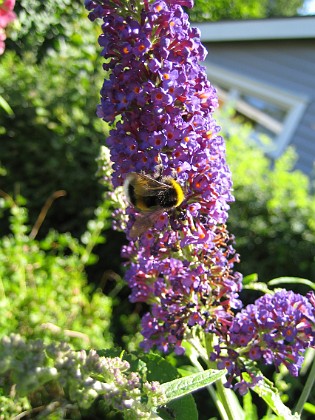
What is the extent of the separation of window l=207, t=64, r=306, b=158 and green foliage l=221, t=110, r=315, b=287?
3.88m

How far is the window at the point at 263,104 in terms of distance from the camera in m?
8.44

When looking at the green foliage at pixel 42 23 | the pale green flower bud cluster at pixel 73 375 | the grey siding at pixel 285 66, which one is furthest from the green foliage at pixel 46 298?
the grey siding at pixel 285 66

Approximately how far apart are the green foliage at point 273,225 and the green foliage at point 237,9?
1334 mm

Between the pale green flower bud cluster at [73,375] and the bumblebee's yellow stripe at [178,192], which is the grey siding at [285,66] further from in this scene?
the pale green flower bud cluster at [73,375]

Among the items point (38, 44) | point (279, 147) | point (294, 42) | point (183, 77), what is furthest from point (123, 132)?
point (294, 42)

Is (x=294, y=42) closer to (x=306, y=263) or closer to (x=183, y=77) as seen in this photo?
(x=306, y=263)

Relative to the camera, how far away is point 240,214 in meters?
4.26

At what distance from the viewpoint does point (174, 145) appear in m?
1.24

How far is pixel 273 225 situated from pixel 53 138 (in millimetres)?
2005

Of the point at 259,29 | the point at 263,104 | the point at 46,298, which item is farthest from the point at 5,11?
the point at 263,104

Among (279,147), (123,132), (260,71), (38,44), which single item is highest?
(260,71)

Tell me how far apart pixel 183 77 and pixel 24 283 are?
2139 millimetres

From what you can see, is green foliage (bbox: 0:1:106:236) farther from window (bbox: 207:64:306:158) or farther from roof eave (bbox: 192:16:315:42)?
window (bbox: 207:64:306:158)

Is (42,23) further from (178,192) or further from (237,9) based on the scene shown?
(237,9)
